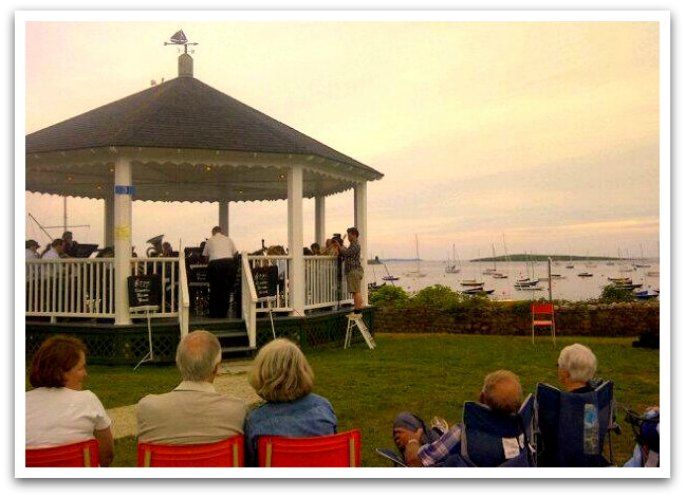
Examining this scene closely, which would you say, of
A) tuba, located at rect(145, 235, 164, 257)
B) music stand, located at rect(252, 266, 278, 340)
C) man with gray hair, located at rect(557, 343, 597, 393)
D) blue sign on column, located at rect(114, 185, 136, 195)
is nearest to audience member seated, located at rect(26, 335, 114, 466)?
man with gray hair, located at rect(557, 343, 597, 393)

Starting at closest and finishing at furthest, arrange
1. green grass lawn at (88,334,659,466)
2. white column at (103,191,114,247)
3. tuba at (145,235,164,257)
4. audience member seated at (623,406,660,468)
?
audience member seated at (623,406,660,468), green grass lawn at (88,334,659,466), tuba at (145,235,164,257), white column at (103,191,114,247)

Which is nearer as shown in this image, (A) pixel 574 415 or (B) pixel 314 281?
(A) pixel 574 415

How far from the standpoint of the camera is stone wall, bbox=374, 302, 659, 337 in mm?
13289

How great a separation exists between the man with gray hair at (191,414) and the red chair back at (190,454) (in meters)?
0.14

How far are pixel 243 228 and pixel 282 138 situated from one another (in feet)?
16.0

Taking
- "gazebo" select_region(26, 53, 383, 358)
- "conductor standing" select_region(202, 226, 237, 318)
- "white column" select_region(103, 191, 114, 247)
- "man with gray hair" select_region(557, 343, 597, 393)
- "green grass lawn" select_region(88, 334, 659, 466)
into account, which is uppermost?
"gazebo" select_region(26, 53, 383, 358)

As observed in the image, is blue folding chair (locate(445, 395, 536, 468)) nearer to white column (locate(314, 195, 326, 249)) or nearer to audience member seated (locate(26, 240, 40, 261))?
audience member seated (locate(26, 240, 40, 261))

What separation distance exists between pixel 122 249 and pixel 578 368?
7.32 m

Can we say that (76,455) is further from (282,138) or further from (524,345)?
(524,345)

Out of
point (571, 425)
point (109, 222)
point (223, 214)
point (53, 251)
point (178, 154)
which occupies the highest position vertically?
point (178, 154)

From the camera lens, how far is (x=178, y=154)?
9.81 meters

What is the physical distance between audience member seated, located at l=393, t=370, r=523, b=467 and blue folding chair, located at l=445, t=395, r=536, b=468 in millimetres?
35

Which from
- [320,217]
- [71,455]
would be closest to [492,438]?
[71,455]

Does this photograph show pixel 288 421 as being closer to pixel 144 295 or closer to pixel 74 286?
pixel 144 295
